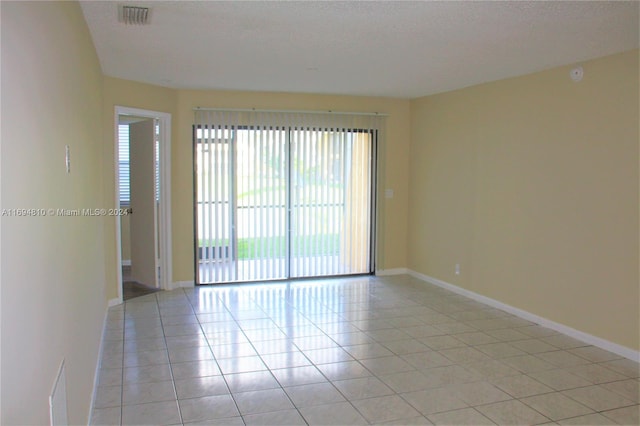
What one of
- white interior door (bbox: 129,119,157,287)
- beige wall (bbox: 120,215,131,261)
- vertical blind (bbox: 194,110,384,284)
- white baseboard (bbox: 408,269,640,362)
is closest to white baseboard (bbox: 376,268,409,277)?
vertical blind (bbox: 194,110,384,284)

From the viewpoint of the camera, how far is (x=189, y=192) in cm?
641

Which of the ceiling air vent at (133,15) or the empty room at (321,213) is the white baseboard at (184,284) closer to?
the empty room at (321,213)

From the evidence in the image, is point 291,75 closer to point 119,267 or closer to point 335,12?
point 335,12

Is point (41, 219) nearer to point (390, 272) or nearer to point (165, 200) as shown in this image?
point (165, 200)

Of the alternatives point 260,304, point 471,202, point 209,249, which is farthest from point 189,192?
point 471,202

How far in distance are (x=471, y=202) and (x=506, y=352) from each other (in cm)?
216

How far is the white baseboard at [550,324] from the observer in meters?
4.18

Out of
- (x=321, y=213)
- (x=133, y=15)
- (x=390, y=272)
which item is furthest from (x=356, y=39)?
(x=390, y=272)

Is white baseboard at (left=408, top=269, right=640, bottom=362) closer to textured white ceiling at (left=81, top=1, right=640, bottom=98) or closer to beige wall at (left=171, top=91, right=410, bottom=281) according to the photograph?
beige wall at (left=171, top=91, right=410, bottom=281)

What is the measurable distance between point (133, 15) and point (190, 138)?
3.14 metres

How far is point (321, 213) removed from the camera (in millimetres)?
6977

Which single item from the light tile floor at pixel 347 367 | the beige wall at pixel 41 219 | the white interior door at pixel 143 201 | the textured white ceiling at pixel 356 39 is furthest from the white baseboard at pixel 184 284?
the beige wall at pixel 41 219

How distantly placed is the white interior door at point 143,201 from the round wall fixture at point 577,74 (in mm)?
4564

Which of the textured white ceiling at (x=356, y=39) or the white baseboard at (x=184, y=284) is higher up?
the textured white ceiling at (x=356, y=39)
